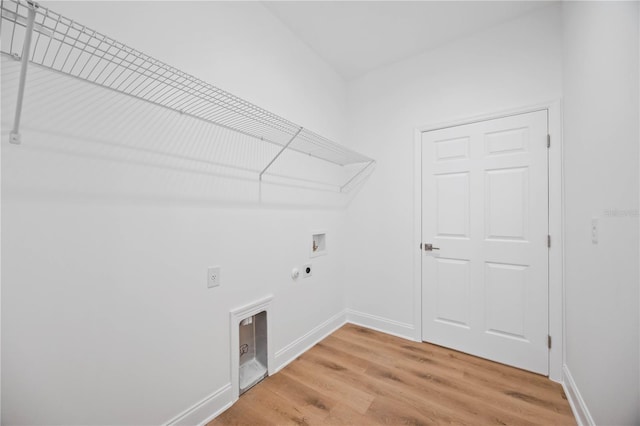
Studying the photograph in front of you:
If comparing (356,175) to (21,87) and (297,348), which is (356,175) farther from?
(21,87)

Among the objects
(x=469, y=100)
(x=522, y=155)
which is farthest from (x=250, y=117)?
(x=522, y=155)

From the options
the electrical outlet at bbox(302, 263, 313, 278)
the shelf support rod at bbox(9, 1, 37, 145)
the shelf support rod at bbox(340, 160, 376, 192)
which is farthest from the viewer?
the shelf support rod at bbox(340, 160, 376, 192)

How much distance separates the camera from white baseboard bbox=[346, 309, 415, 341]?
2.45m

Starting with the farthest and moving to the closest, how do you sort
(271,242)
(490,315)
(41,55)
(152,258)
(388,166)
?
(388,166), (490,315), (271,242), (152,258), (41,55)

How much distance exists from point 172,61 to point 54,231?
98 centimetres

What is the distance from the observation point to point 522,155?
1.97 meters

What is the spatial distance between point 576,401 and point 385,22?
286 cm

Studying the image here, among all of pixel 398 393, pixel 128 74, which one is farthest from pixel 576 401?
A: pixel 128 74

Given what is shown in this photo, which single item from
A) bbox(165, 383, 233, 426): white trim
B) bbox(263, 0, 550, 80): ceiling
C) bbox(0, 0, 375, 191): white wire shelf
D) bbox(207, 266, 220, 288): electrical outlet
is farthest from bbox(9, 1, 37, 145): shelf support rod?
bbox(263, 0, 550, 80): ceiling

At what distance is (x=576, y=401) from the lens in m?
1.52

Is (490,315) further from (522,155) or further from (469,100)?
(469,100)

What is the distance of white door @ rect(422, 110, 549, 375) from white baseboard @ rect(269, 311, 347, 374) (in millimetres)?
838

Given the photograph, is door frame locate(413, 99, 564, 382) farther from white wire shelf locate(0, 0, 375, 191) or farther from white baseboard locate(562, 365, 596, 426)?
white wire shelf locate(0, 0, 375, 191)

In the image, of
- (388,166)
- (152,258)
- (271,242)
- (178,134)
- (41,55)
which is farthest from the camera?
(388,166)
